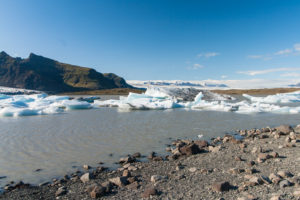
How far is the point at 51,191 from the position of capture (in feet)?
15.8

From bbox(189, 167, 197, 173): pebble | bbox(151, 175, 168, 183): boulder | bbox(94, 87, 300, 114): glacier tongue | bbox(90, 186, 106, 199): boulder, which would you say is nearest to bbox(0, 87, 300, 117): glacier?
bbox(94, 87, 300, 114): glacier tongue

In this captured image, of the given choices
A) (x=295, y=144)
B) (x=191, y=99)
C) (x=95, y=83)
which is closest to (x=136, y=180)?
(x=295, y=144)

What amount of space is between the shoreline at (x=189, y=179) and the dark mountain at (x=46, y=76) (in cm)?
11317

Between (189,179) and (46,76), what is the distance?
131 meters

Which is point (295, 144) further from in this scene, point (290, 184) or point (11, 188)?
point (11, 188)

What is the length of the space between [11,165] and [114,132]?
539 cm

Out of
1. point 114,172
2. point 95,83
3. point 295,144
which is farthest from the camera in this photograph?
point 95,83

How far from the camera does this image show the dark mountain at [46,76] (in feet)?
377

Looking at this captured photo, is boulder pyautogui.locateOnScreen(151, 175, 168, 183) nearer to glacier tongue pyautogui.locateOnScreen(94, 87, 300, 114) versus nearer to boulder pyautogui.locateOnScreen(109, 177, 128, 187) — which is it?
boulder pyautogui.locateOnScreen(109, 177, 128, 187)

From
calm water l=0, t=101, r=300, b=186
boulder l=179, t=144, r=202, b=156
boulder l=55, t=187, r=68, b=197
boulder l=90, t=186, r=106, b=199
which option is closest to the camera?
boulder l=90, t=186, r=106, b=199

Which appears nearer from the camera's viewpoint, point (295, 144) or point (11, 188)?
point (11, 188)

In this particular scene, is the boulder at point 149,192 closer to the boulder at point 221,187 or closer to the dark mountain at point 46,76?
the boulder at point 221,187

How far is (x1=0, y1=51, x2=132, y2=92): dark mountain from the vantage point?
114812 millimetres

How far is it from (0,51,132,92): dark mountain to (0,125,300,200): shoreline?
113 meters
